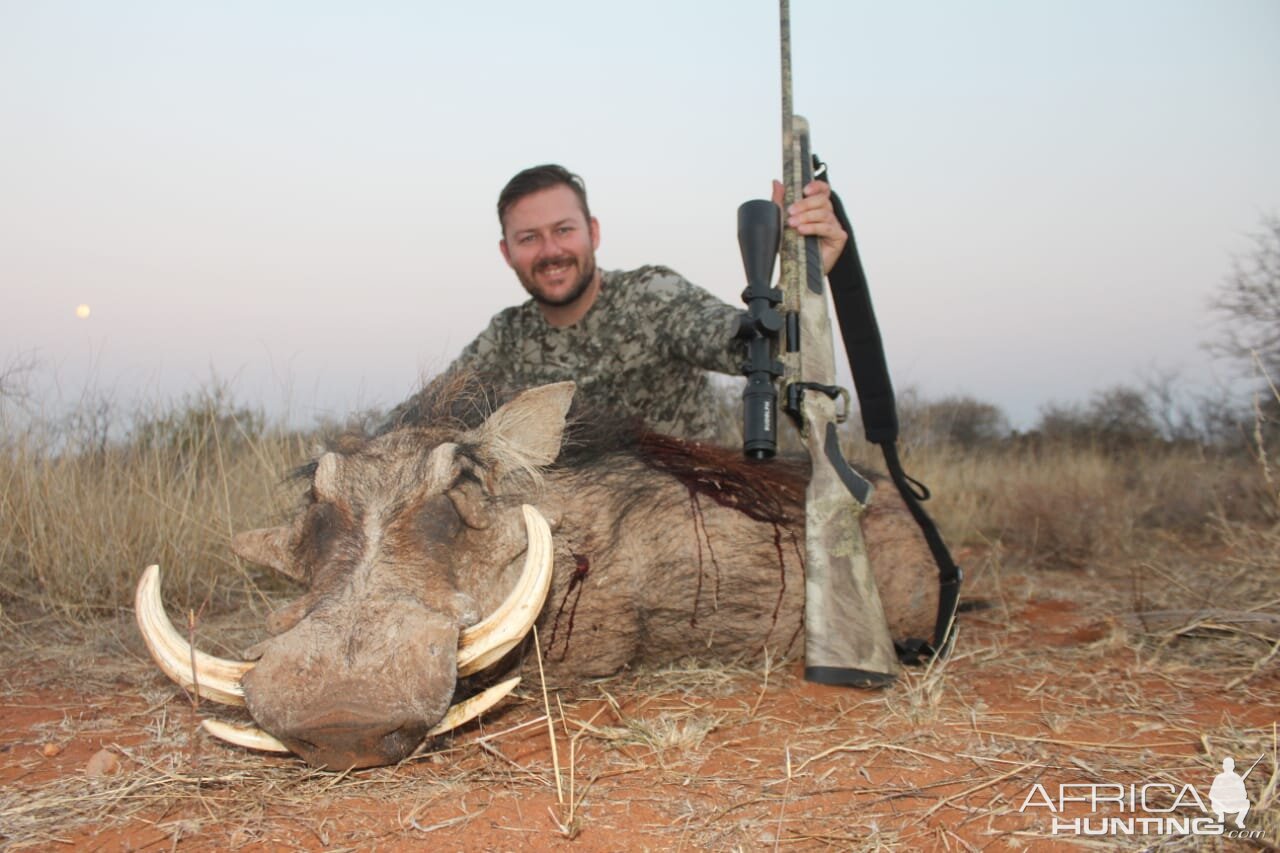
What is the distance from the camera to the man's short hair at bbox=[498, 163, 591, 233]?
4.30 meters

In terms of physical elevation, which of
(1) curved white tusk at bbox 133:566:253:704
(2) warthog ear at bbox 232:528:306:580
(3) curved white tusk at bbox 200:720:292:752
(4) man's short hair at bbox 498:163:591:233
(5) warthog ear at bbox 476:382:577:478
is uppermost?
(4) man's short hair at bbox 498:163:591:233

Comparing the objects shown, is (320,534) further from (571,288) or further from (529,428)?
(571,288)

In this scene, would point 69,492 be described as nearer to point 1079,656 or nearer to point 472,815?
point 472,815

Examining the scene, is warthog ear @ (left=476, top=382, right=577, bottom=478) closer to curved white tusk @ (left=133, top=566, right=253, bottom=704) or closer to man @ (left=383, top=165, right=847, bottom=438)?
curved white tusk @ (left=133, top=566, right=253, bottom=704)

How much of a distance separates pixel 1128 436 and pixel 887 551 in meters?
8.91

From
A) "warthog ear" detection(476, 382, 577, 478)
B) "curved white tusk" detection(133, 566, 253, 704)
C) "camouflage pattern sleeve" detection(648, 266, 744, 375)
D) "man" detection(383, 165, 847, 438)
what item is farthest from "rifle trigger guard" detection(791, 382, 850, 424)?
"curved white tusk" detection(133, 566, 253, 704)

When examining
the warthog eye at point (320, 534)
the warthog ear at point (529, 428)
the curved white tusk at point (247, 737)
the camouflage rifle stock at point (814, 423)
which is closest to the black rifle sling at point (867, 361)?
the camouflage rifle stock at point (814, 423)

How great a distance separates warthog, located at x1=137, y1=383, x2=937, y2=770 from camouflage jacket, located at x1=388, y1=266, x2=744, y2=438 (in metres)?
0.96

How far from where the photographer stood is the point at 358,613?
1.92 metres

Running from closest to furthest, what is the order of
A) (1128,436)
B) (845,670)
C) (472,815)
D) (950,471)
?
(472,815) → (845,670) → (950,471) → (1128,436)

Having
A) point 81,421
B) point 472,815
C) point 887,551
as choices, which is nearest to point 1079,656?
point 887,551

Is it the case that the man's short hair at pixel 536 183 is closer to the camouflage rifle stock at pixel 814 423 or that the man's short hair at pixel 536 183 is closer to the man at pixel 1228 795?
the camouflage rifle stock at pixel 814 423

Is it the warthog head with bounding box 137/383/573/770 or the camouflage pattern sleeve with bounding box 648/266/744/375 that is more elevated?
the camouflage pattern sleeve with bounding box 648/266/744/375

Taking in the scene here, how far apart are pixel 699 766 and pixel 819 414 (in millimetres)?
1161
